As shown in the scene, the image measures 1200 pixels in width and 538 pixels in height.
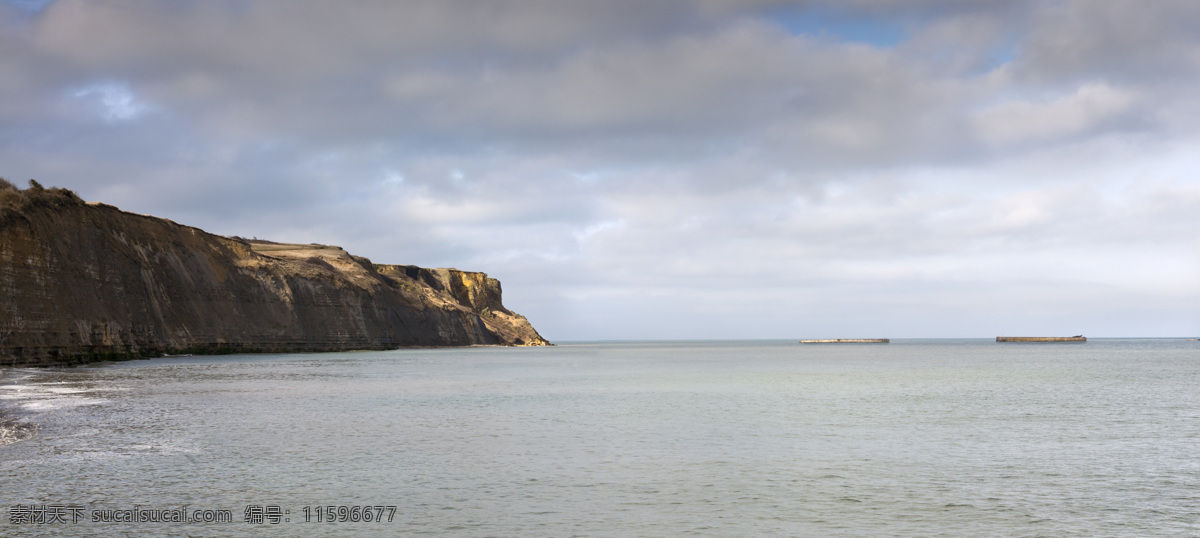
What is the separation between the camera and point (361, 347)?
5108 inches

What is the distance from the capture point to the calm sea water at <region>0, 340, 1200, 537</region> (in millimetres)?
11594

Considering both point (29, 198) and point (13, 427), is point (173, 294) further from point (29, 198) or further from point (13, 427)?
point (13, 427)

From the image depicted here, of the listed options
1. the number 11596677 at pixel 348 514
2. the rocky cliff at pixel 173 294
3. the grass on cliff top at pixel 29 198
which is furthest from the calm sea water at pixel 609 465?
the grass on cliff top at pixel 29 198

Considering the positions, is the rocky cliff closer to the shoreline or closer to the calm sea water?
the calm sea water

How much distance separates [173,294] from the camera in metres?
88.5

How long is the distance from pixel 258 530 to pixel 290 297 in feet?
362

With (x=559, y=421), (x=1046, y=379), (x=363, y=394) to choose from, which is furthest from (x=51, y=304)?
(x=1046, y=379)

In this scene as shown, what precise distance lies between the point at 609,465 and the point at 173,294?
86329 millimetres

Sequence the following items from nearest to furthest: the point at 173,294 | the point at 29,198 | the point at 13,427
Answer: the point at 13,427 < the point at 29,198 < the point at 173,294

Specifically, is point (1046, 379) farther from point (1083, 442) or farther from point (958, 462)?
point (958, 462)

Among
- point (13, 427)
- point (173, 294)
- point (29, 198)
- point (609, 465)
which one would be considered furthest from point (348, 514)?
point (173, 294)

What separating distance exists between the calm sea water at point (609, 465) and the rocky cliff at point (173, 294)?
91.8ft

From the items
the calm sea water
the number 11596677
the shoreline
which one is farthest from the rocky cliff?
the number 11596677

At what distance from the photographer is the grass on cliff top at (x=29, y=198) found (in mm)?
56125
